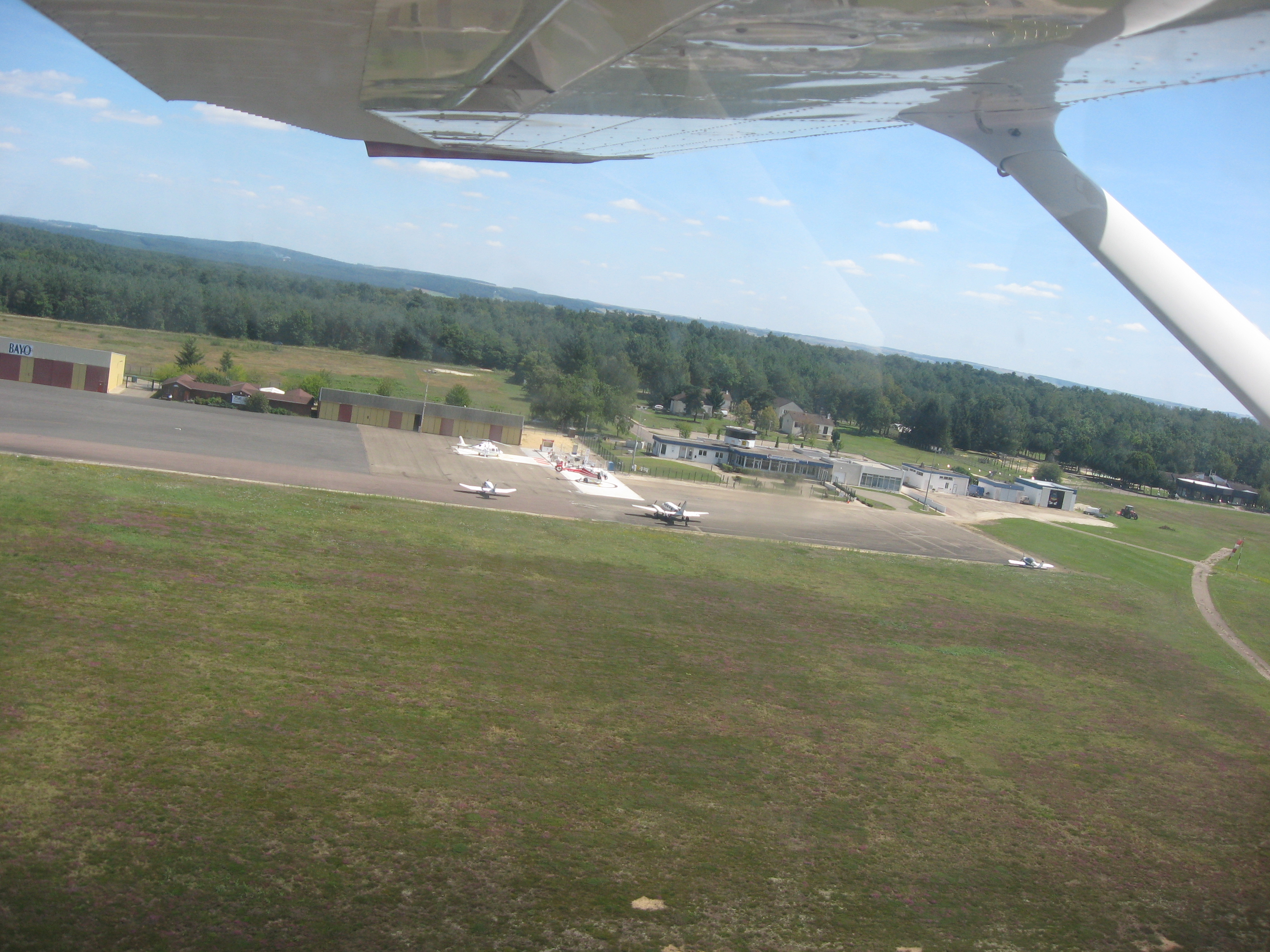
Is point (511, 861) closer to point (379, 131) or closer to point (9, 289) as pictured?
point (379, 131)

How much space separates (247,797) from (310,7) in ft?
16.5

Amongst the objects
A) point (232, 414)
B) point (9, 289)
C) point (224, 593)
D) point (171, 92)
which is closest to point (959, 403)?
point (171, 92)

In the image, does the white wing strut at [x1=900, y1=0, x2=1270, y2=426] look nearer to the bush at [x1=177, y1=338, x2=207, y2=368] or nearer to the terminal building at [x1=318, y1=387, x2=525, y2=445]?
the terminal building at [x1=318, y1=387, x2=525, y2=445]

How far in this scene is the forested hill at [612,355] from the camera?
14.5 feet

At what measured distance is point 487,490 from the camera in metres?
14.4

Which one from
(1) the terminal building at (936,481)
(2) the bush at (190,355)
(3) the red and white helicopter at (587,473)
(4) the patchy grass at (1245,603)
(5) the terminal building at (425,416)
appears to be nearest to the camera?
(1) the terminal building at (936,481)

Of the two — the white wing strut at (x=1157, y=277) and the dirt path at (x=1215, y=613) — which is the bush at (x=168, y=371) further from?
the dirt path at (x=1215, y=613)

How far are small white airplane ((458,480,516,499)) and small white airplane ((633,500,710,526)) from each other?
2.88m

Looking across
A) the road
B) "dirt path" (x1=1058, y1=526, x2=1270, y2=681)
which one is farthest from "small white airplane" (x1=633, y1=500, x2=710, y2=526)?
"dirt path" (x1=1058, y1=526, x2=1270, y2=681)

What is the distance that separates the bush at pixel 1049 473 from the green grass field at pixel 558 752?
7.25ft

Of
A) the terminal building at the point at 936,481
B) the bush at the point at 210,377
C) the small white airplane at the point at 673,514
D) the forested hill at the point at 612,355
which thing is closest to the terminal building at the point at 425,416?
the forested hill at the point at 612,355

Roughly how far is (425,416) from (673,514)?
924 cm

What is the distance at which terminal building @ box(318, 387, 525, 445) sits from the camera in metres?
20.1

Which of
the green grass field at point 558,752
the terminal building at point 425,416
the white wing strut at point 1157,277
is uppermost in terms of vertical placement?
the white wing strut at point 1157,277
